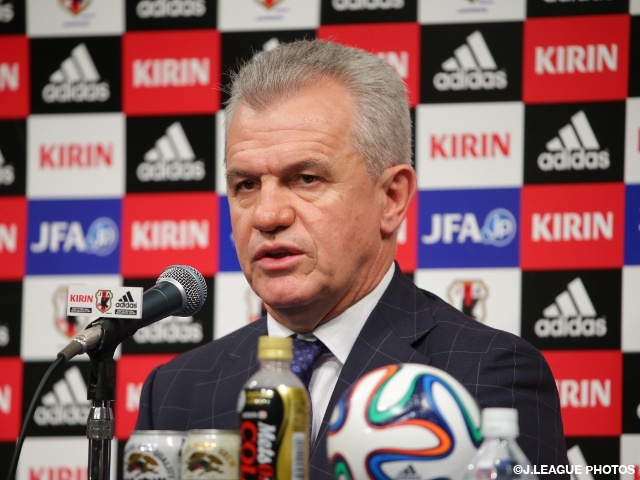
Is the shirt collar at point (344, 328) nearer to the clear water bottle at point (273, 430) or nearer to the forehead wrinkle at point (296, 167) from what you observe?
the forehead wrinkle at point (296, 167)

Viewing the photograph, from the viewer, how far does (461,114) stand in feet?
10.3

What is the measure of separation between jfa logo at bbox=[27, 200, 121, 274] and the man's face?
1.41 meters

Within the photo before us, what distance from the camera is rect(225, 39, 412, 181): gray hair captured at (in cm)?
198

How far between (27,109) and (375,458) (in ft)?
8.90

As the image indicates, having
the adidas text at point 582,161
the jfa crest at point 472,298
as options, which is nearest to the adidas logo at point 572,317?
the jfa crest at point 472,298

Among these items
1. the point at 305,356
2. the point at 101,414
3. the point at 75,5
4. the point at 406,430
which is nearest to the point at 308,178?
the point at 305,356

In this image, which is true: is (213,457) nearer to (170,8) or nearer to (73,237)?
(73,237)

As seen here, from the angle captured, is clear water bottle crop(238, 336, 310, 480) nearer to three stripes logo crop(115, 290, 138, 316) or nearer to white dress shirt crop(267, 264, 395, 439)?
three stripes logo crop(115, 290, 138, 316)

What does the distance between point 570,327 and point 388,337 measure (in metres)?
1.23

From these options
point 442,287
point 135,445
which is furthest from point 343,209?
point 442,287

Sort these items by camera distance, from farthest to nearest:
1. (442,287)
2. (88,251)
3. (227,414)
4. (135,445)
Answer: (88,251) → (442,287) → (227,414) → (135,445)

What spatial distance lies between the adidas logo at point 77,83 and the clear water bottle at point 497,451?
2602 mm

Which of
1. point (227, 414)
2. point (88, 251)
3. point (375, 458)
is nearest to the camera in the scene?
point (375, 458)

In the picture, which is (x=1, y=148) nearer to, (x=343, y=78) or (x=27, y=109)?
(x=27, y=109)
